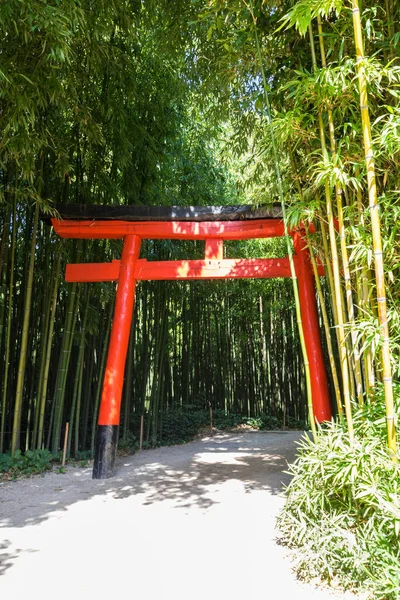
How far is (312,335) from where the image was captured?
4.00m

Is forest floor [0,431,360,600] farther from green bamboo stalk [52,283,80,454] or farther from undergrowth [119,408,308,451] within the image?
undergrowth [119,408,308,451]

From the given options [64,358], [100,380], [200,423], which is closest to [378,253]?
[64,358]

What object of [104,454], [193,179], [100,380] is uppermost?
[193,179]

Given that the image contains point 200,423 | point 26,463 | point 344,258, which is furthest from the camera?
point 200,423

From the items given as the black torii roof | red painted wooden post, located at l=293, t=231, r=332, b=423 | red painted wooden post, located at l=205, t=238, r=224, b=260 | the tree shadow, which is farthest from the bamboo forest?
red painted wooden post, located at l=205, t=238, r=224, b=260

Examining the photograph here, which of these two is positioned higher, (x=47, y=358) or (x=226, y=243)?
(x=226, y=243)

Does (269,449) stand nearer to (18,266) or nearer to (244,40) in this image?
(18,266)

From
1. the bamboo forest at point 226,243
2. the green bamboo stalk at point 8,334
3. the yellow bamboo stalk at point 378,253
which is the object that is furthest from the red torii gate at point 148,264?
the yellow bamboo stalk at point 378,253

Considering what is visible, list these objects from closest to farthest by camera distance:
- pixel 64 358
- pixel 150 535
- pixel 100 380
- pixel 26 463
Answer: pixel 150 535, pixel 26 463, pixel 64 358, pixel 100 380

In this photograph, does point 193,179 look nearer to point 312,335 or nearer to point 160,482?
point 312,335

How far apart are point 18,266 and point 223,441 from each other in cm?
330

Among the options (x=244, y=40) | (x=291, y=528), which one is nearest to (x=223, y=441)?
(x=291, y=528)

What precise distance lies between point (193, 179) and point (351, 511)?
14.4ft

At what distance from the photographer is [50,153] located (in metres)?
4.29
